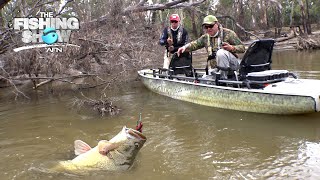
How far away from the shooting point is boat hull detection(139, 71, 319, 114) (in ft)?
19.0

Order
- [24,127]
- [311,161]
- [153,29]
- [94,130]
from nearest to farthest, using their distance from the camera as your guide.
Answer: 1. [311,161]
2. [94,130]
3. [24,127]
4. [153,29]

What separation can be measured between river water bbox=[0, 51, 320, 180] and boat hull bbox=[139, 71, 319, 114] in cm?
15

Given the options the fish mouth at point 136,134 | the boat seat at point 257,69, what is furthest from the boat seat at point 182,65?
the fish mouth at point 136,134

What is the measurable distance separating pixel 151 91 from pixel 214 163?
17.7 ft

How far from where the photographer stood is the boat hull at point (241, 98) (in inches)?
228

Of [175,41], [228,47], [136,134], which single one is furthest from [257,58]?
[136,134]

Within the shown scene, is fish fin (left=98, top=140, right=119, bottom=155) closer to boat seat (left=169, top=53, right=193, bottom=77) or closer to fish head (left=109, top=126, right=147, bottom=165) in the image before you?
fish head (left=109, top=126, right=147, bottom=165)

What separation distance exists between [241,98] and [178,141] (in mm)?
1792

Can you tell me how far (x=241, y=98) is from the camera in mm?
6531

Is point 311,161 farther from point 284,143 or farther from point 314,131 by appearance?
point 314,131

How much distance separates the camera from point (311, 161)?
13.9ft

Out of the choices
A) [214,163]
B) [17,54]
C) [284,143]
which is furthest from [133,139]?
[17,54]

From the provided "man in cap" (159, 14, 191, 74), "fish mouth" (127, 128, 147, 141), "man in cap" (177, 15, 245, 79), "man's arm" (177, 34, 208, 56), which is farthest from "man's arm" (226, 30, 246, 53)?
"fish mouth" (127, 128, 147, 141)

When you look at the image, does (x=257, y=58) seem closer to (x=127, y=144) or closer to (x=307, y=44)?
(x=127, y=144)
